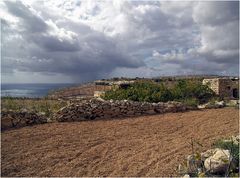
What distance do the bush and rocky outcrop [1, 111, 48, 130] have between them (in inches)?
238

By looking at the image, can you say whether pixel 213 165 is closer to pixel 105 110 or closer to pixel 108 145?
pixel 108 145

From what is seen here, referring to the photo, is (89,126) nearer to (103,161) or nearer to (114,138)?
(114,138)

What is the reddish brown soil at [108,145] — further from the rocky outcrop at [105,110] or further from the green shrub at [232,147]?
the green shrub at [232,147]

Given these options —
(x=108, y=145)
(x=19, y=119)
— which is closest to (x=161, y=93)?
(x=19, y=119)

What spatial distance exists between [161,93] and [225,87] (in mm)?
6449

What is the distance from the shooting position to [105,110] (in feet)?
39.7

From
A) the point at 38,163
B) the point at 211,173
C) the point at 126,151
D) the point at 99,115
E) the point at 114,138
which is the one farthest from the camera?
the point at 99,115

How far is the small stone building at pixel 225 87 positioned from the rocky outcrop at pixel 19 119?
43.5ft

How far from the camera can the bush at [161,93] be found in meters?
16.1

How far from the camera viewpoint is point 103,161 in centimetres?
673

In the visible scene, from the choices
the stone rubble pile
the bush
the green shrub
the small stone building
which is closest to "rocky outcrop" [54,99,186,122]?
the bush

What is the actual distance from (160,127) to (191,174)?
470cm

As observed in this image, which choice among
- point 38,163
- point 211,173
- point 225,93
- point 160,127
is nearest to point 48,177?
point 38,163

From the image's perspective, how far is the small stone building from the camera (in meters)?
20.9
